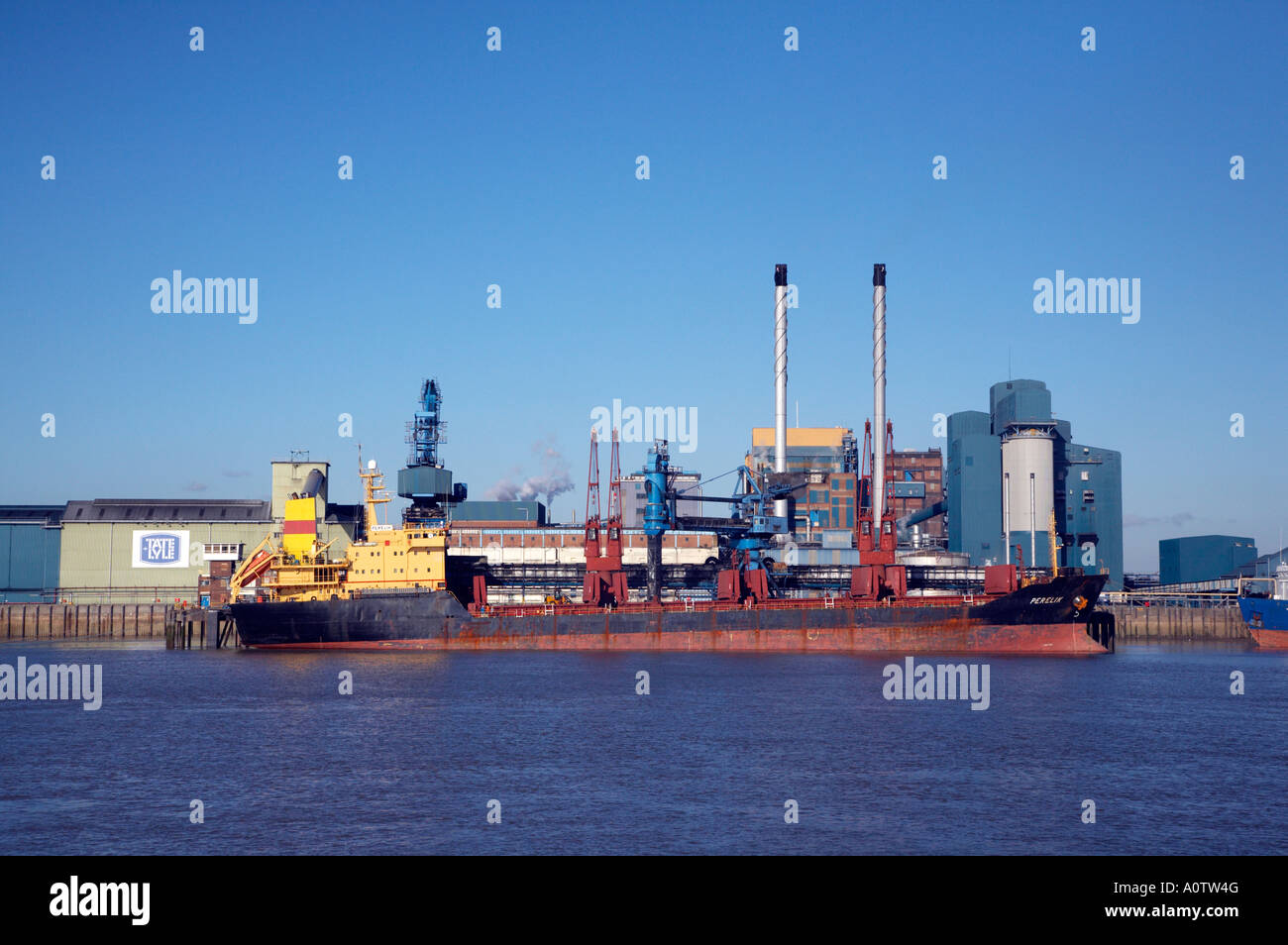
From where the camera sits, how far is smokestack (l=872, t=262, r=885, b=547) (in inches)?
3885

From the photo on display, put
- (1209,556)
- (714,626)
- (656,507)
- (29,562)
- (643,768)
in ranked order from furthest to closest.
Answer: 1. (1209,556)
2. (29,562)
3. (656,507)
4. (714,626)
5. (643,768)

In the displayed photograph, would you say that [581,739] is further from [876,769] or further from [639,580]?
[639,580]

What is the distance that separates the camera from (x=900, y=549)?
110500 mm

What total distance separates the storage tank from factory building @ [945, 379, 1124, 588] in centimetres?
9

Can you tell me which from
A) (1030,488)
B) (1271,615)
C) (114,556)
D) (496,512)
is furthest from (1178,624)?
(114,556)

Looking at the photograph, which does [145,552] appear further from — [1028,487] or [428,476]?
[1028,487]

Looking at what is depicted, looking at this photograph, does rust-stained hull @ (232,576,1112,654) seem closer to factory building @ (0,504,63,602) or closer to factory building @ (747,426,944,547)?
factory building @ (0,504,63,602)

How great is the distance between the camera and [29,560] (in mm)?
93625

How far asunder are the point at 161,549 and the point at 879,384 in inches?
2520

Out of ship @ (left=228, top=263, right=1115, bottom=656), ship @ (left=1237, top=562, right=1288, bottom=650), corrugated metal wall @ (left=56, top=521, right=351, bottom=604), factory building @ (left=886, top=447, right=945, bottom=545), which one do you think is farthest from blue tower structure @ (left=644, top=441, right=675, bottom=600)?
factory building @ (left=886, top=447, right=945, bottom=545)

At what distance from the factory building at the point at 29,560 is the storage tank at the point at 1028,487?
84.7 meters

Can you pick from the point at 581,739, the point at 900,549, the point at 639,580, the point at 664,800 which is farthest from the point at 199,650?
the point at 900,549
